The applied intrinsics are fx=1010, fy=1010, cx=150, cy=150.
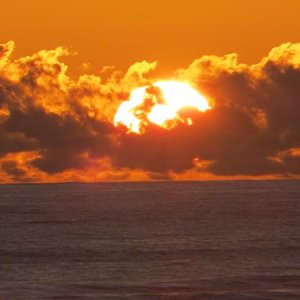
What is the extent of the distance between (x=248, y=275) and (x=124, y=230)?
83.2m

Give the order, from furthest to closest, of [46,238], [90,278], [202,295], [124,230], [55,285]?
[124,230] < [46,238] < [90,278] < [55,285] < [202,295]

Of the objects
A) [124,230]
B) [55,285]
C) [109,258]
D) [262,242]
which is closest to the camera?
[55,285]

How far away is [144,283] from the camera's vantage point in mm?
99750

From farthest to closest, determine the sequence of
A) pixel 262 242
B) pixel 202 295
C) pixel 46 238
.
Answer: pixel 46 238 → pixel 262 242 → pixel 202 295

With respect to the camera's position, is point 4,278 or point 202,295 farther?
point 4,278

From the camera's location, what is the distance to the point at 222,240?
159 metres

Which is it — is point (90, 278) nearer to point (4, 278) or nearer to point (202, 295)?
point (4, 278)

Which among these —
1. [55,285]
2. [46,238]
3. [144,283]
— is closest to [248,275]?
[144,283]

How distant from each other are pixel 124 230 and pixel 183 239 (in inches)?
1112

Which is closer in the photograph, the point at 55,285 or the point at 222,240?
the point at 55,285

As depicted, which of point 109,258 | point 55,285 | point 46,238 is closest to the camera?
point 55,285

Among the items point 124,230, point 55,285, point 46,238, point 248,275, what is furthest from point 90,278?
point 124,230

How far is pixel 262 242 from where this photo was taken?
509 feet

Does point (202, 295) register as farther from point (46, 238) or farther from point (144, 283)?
point (46, 238)
